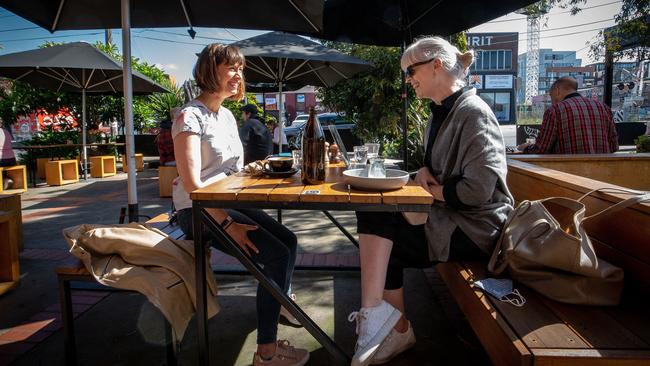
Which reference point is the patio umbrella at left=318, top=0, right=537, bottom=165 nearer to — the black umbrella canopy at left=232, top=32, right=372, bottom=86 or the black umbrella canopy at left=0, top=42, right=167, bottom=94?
the black umbrella canopy at left=232, top=32, right=372, bottom=86

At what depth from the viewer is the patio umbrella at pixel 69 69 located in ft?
22.4

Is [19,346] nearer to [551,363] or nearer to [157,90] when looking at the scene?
[551,363]

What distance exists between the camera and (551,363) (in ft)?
3.82

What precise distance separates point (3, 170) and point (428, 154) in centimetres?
868

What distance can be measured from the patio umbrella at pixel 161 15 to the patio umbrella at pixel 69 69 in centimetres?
427

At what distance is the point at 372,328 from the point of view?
1.80 m

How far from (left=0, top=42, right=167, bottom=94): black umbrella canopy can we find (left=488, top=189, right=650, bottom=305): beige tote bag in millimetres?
7344

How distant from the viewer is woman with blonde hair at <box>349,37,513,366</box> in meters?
1.78

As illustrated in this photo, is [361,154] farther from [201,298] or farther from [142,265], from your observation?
[142,265]

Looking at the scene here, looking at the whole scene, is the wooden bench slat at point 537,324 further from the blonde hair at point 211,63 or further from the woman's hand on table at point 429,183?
the blonde hair at point 211,63

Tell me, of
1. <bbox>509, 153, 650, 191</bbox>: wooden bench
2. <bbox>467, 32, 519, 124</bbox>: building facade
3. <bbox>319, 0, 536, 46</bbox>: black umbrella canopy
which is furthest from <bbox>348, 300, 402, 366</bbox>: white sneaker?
<bbox>467, 32, 519, 124</bbox>: building facade

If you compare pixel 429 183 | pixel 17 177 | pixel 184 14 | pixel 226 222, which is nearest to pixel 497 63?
pixel 17 177

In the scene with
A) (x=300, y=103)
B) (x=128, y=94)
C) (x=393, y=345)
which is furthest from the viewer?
(x=300, y=103)

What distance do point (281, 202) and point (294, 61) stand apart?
18.9ft
